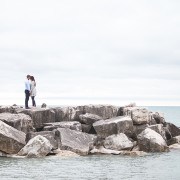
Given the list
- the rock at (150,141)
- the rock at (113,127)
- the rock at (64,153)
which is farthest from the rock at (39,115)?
the rock at (150,141)

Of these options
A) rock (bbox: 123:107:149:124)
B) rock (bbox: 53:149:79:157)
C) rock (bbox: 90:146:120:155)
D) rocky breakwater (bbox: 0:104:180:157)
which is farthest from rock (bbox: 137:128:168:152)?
rock (bbox: 53:149:79:157)

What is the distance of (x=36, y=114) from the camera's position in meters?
37.5

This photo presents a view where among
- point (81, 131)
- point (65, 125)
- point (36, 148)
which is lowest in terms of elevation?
point (36, 148)

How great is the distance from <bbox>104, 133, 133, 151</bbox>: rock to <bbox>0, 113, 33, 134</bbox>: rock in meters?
5.86

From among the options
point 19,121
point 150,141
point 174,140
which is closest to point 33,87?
point 19,121

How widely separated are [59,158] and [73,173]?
504 centimetres

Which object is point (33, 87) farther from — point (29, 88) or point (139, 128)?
point (139, 128)

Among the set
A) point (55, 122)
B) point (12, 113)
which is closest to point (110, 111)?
point (55, 122)

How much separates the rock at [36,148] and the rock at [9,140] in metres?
0.55

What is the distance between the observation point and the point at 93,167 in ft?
94.3

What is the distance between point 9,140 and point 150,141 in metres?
10.4

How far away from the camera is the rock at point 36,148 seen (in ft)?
104

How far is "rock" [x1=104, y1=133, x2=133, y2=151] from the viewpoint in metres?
34.9

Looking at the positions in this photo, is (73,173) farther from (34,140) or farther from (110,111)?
(110,111)
